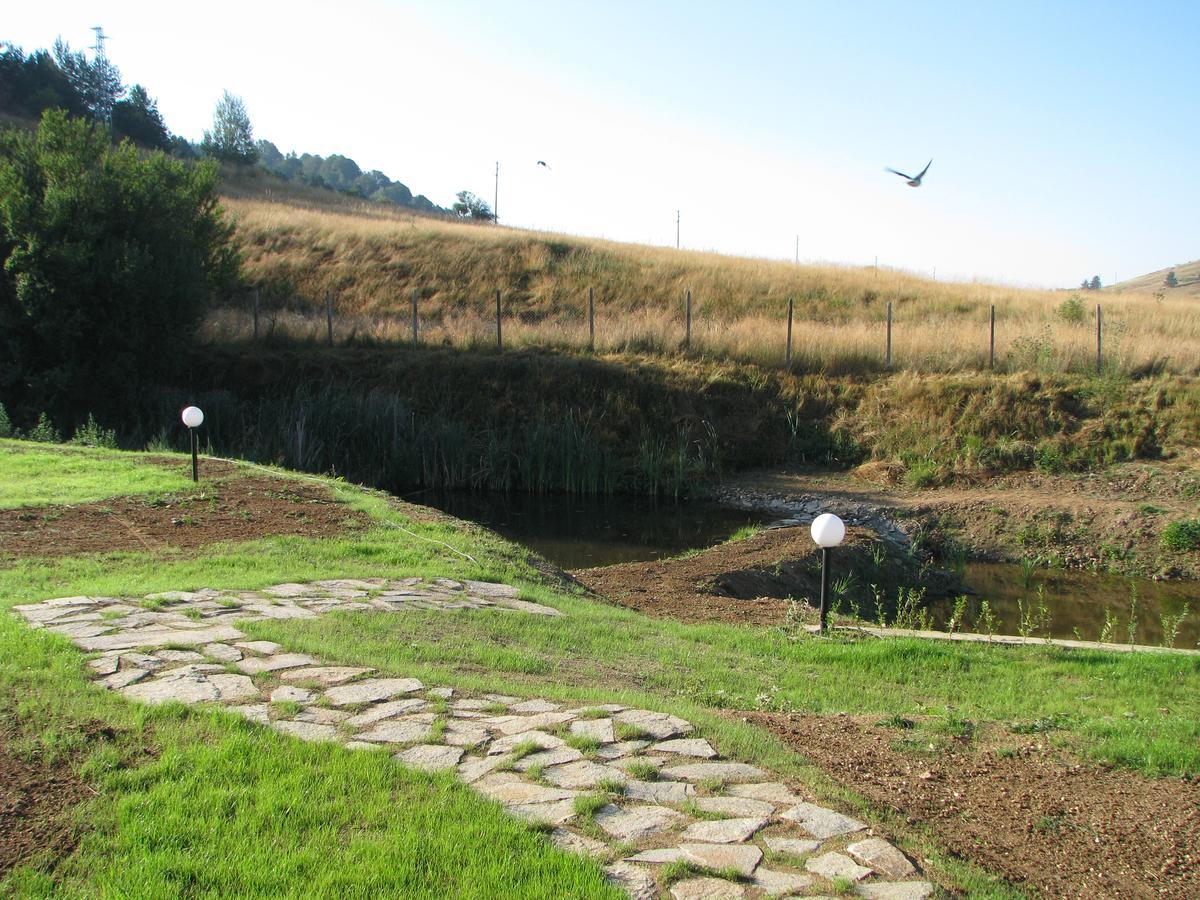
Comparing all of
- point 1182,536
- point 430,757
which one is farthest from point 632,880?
point 1182,536

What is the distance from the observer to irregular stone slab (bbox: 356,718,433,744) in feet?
14.9

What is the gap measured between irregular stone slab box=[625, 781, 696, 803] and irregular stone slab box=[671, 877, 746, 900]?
0.67m

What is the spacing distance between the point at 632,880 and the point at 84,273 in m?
21.3

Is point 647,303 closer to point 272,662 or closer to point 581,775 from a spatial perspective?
point 272,662

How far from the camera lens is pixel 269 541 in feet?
31.3

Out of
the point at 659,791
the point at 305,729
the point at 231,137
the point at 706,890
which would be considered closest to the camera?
the point at 706,890

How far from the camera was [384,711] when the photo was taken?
492 centimetres

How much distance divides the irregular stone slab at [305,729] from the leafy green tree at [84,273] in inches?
752

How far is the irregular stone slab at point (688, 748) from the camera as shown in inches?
182

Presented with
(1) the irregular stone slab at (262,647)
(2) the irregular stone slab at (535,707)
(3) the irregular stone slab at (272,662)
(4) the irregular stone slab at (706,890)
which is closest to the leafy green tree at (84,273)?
(1) the irregular stone slab at (262,647)

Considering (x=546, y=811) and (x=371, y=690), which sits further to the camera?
(x=371, y=690)

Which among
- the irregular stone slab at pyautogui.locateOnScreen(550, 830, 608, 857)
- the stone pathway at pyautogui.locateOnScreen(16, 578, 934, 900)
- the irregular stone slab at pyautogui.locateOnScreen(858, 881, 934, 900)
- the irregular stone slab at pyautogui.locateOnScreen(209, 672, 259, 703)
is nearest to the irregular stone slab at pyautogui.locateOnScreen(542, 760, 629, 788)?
the stone pathway at pyautogui.locateOnScreen(16, 578, 934, 900)

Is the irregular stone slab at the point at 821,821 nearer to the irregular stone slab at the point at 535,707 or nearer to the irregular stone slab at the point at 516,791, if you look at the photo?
the irregular stone slab at the point at 516,791

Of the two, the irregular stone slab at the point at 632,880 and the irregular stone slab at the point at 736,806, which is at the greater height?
the irregular stone slab at the point at 736,806
